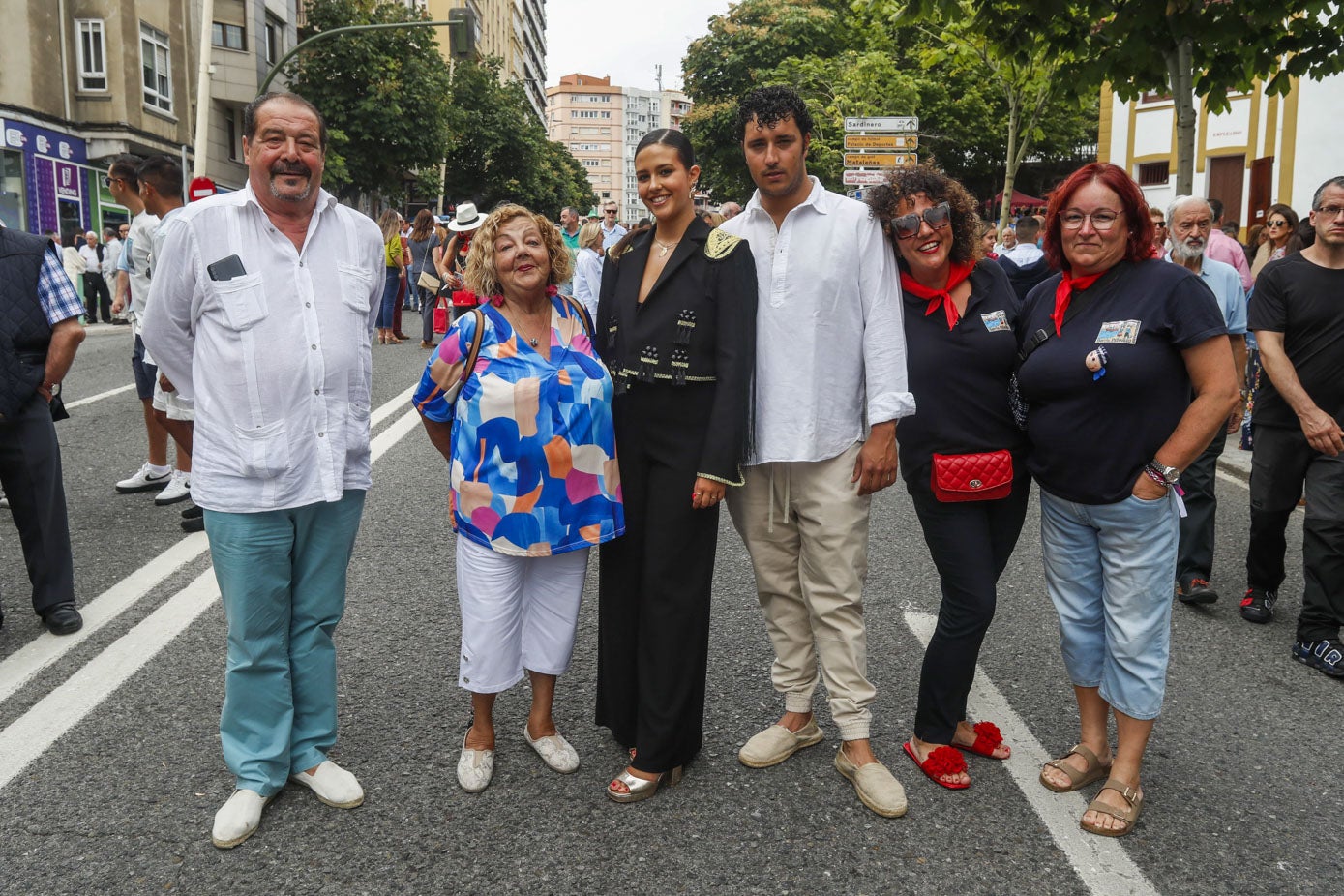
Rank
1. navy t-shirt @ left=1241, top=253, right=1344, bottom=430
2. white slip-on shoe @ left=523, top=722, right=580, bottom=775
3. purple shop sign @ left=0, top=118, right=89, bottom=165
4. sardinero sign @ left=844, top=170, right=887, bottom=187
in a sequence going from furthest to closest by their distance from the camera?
purple shop sign @ left=0, top=118, right=89, bottom=165
sardinero sign @ left=844, top=170, right=887, bottom=187
navy t-shirt @ left=1241, top=253, right=1344, bottom=430
white slip-on shoe @ left=523, top=722, right=580, bottom=775

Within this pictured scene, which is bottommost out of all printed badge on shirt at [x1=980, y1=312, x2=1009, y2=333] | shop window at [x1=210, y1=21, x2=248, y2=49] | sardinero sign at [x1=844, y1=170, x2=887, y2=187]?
printed badge on shirt at [x1=980, y1=312, x2=1009, y2=333]

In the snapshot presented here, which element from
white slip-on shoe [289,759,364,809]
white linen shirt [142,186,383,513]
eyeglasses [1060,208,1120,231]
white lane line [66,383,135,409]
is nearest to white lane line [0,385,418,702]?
white slip-on shoe [289,759,364,809]

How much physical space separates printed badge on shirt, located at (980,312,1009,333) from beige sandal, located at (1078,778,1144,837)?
54.9 inches

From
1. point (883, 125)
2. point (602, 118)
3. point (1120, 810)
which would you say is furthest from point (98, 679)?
point (602, 118)

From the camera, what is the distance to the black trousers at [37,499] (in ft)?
15.7

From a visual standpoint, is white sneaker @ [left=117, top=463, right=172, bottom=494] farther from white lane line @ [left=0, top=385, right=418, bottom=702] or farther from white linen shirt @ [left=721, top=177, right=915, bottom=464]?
white linen shirt @ [left=721, top=177, right=915, bottom=464]

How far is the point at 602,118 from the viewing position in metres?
190

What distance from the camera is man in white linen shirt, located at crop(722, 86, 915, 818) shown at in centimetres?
336

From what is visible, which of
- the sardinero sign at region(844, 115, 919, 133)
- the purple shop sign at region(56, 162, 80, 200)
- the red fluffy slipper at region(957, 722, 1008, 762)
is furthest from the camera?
the purple shop sign at region(56, 162, 80, 200)

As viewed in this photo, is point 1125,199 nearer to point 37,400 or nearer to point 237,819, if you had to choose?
point 237,819

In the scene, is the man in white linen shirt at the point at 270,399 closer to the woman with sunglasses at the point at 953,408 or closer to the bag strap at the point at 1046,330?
the woman with sunglasses at the point at 953,408

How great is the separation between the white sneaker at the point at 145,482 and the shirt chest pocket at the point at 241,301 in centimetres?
475

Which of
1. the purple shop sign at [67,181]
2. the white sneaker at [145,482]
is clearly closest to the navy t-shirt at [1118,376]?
the white sneaker at [145,482]

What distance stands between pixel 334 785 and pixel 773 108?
240 cm
